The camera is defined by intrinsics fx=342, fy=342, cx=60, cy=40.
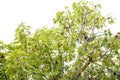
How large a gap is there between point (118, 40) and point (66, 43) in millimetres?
2064

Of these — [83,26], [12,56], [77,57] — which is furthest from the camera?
[83,26]

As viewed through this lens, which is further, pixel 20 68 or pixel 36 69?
pixel 36 69

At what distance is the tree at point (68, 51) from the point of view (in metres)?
13.3

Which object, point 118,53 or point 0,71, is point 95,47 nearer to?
point 118,53

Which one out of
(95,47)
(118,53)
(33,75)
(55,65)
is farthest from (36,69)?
(118,53)

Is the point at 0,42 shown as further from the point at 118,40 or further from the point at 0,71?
the point at 118,40

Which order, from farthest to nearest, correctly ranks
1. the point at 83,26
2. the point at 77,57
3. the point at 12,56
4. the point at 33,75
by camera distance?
the point at 83,26, the point at 77,57, the point at 33,75, the point at 12,56

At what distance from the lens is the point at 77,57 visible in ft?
46.5

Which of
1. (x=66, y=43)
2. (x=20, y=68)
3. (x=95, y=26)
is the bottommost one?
(x=20, y=68)

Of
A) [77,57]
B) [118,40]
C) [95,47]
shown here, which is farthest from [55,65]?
[118,40]

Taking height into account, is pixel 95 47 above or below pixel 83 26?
below

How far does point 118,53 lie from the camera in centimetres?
1377

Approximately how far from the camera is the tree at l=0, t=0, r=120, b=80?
43.6ft

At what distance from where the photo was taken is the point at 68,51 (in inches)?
550
